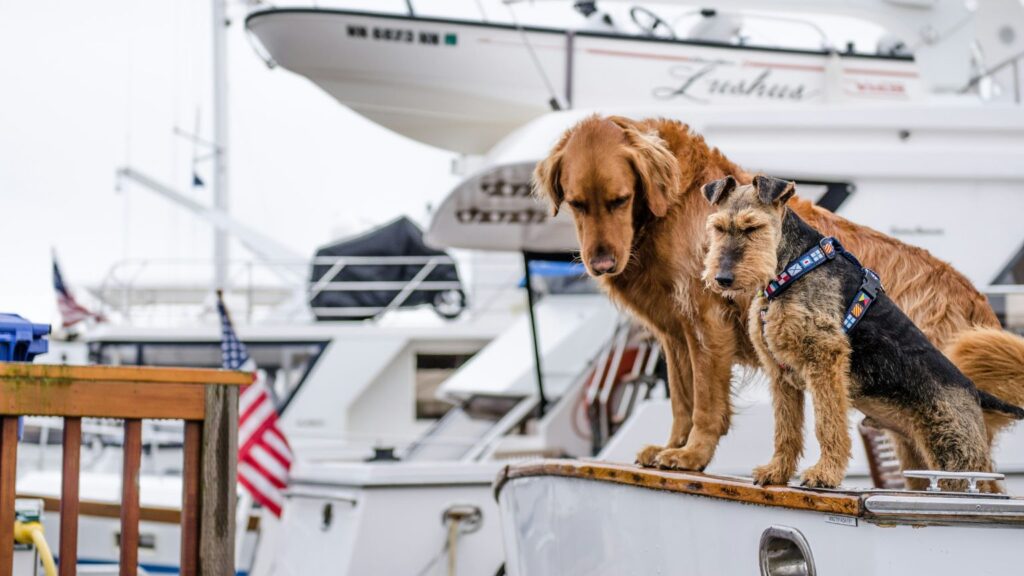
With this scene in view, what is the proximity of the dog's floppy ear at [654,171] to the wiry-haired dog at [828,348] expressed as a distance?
0.33 meters

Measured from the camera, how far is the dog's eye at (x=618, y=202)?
10.5ft

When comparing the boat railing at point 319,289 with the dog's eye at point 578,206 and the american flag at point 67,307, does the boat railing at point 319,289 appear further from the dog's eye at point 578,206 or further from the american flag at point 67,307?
the dog's eye at point 578,206

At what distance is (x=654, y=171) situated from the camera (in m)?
3.29

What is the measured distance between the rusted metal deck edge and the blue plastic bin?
5.48 feet

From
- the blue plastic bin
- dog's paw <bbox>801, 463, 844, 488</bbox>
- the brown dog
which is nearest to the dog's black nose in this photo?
the brown dog

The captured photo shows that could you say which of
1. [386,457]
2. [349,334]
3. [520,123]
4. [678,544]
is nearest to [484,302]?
[349,334]

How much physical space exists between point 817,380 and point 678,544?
720 millimetres

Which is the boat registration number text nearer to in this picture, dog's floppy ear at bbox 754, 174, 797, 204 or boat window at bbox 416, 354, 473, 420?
boat window at bbox 416, 354, 473, 420

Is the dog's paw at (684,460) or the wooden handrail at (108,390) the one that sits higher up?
the wooden handrail at (108,390)

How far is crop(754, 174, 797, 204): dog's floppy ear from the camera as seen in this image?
2812 mm

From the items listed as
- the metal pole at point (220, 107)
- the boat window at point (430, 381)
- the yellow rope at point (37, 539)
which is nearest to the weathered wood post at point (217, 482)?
the yellow rope at point (37, 539)

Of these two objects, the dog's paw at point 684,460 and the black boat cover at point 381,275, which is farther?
the black boat cover at point 381,275

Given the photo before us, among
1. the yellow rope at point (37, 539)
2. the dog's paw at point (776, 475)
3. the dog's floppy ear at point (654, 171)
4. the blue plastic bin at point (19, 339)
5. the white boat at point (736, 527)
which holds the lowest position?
the yellow rope at point (37, 539)

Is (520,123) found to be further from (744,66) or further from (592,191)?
(592,191)
